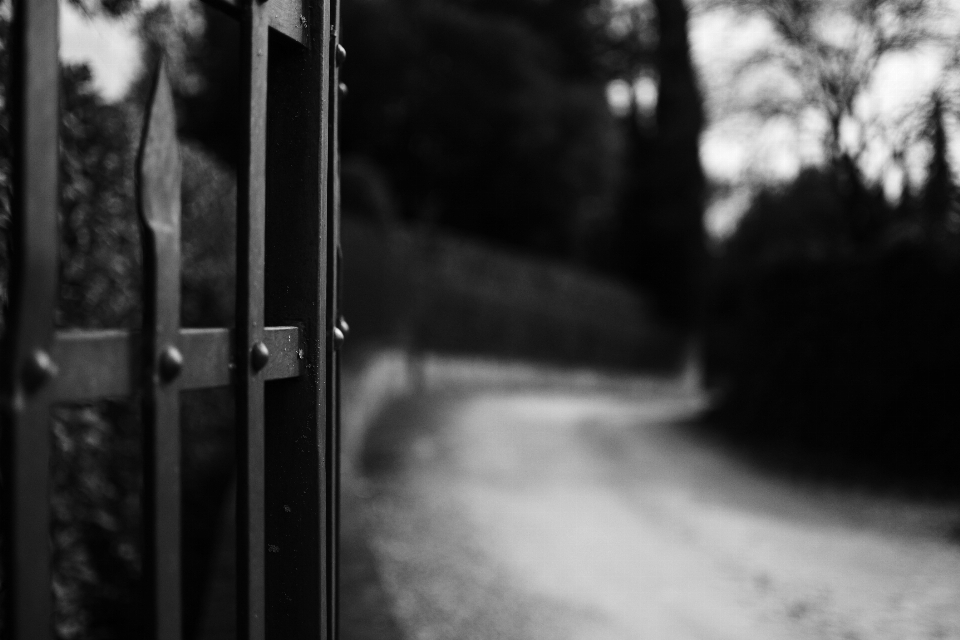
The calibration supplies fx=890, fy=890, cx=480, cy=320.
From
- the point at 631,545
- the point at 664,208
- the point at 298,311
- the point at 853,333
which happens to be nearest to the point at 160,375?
the point at 298,311

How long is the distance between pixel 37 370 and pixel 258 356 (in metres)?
0.40

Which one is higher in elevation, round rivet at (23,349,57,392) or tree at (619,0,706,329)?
tree at (619,0,706,329)

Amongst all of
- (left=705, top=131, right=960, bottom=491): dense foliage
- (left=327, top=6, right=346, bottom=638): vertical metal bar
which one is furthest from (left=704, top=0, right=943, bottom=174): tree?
(left=327, top=6, right=346, bottom=638): vertical metal bar

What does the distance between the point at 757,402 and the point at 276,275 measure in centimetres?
1218

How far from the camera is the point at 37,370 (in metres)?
0.90

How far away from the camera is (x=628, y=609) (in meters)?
4.92

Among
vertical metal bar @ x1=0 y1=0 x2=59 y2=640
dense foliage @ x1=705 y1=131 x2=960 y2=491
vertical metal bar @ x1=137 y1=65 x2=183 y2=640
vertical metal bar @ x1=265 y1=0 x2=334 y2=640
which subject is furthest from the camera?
dense foliage @ x1=705 y1=131 x2=960 y2=491

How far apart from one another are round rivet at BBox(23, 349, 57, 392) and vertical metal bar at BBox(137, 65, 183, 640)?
0.48ft

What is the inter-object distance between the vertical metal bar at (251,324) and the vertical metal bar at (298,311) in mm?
136

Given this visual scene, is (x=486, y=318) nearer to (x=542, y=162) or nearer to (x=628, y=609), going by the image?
(x=542, y=162)

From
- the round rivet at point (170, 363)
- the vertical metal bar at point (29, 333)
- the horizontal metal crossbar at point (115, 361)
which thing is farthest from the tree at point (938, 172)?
the vertical metal bar at point (29, 333)

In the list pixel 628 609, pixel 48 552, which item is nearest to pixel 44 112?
pixel 48 552

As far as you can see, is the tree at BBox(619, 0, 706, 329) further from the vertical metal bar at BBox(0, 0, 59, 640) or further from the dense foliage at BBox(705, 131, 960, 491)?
the vertical metal bar at BBox(0, 0, 59, 640)

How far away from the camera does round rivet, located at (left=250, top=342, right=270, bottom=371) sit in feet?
4.16
